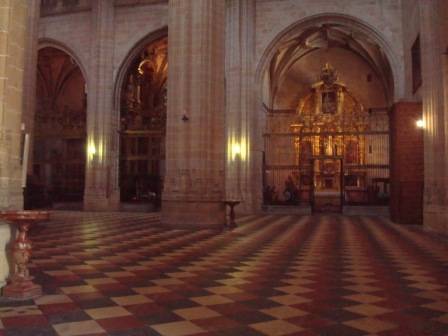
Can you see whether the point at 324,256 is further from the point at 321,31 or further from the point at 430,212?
the point at 321,31

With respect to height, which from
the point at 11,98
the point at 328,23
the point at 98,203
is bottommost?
the point at 98,203

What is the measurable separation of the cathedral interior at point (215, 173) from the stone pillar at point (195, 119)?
0.04 m

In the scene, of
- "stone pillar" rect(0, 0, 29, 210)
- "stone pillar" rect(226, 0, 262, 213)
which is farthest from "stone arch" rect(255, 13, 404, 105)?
"stone pillar" rect(0, 0, 29, 210)

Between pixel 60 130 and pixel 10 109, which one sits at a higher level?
pixel 60 130

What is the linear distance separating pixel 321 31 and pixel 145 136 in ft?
42.8

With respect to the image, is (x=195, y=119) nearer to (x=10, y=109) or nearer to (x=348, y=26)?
(x=10, y=109)

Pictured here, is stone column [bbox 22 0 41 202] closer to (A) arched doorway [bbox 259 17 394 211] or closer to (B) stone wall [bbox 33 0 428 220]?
(B) stone wall [bbox 33 0 428 220]

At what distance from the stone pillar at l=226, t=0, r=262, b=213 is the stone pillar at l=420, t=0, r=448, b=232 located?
947cm

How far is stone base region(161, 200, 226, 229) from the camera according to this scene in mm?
12820

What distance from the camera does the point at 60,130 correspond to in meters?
27.7

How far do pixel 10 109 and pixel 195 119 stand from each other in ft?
26.7

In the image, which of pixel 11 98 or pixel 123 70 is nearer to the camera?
pixel 11 98

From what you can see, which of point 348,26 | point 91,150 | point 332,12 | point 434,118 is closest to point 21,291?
point 434,118

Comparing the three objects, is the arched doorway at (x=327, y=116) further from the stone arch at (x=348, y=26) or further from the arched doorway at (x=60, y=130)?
the arched doorway at (x=60, y=130)
